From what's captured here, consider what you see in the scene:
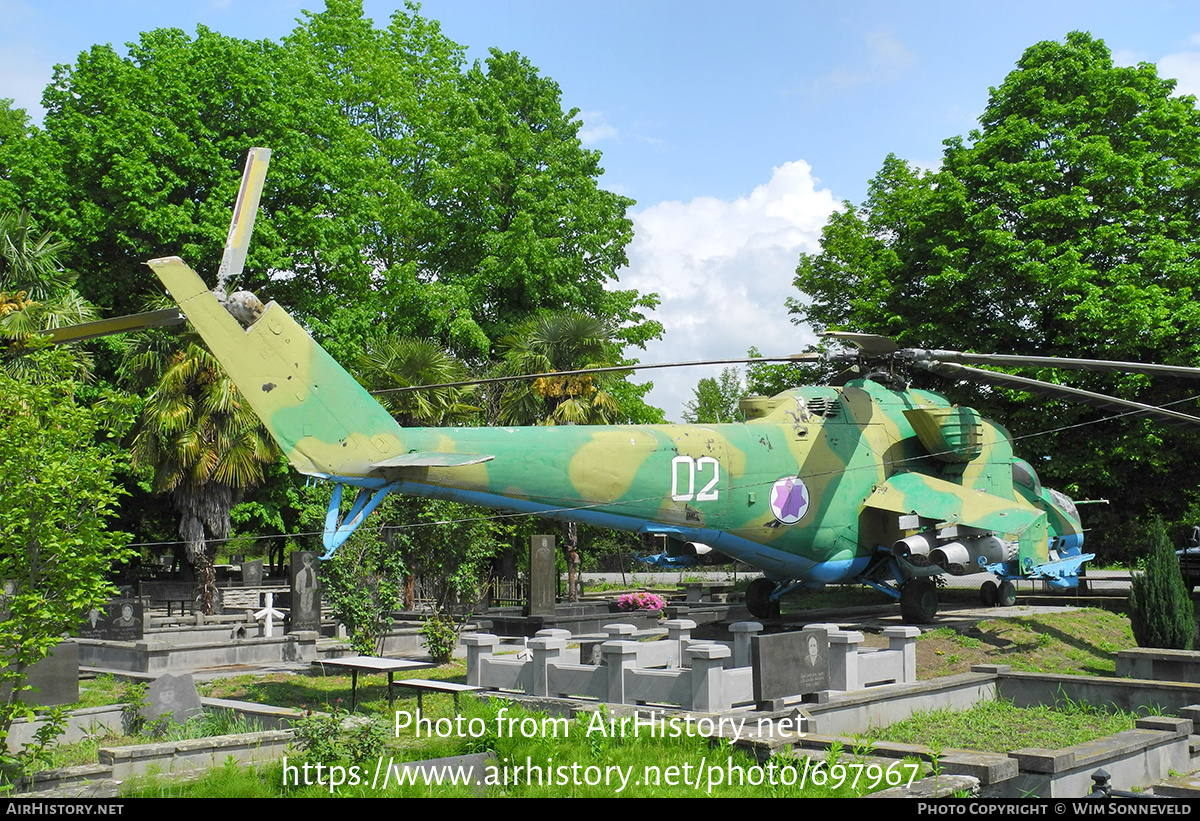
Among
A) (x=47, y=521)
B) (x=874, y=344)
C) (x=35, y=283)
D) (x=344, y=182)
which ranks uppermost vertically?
(x=344, y=182)

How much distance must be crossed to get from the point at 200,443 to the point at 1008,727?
21.7 meters

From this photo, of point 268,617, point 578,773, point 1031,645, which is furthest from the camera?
point 268,617

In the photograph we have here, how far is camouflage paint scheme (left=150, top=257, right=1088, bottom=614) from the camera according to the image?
43.1ft

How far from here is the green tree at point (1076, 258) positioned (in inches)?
1115

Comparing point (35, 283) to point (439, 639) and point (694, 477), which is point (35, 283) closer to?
point (439, 639)

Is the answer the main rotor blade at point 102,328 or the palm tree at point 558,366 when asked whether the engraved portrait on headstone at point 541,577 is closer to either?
the palm tree at point 558,366

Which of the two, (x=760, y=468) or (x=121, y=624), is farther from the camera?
(x=121, y=624)

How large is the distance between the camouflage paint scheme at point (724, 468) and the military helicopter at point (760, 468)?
0.09 ft

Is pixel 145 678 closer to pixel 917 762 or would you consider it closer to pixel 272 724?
pixel 272 724

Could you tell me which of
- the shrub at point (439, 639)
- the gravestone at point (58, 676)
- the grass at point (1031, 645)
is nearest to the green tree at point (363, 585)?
the shrub at point (439, 639)

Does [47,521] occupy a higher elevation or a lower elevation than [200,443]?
lower

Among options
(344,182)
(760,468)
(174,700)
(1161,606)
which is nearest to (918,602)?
(1161,606)

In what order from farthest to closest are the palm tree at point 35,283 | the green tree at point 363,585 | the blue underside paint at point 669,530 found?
1. the palm tree at point 35,283
2. the green tree at point 363,585
3. the blue underside paint at point 669,530

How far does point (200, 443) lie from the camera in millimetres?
27062
